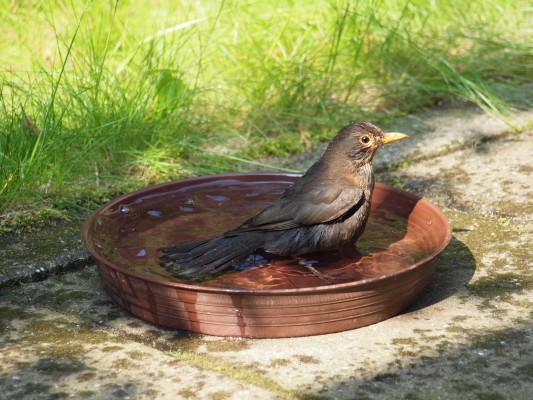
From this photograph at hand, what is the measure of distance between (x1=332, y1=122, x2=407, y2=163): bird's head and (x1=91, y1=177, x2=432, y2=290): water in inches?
13.6

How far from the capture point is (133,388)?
9.09 feet

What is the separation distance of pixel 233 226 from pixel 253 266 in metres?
0.49

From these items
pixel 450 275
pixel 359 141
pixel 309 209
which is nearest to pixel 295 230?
pixel 309 209

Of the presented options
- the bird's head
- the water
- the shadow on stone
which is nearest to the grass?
the water

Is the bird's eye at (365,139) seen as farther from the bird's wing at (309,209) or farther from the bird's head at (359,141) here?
the bird's wing at (309,209)

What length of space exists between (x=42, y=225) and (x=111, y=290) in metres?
0.96

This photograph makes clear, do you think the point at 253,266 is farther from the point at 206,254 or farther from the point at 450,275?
the point at 450,275

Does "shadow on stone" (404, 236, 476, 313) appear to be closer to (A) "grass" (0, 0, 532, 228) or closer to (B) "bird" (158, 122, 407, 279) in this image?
(B) "bird" (158, 122, 407, 279)

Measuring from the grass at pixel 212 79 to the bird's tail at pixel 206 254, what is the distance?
0.99 metres

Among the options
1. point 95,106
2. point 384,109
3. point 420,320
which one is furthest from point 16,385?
point 384,109

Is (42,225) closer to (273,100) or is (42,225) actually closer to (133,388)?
(133,388)

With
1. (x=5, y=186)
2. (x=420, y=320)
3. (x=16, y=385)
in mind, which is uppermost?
(x=5, y=186)

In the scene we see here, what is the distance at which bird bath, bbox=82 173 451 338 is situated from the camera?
10.1 ft

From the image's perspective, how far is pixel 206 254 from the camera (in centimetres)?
358
